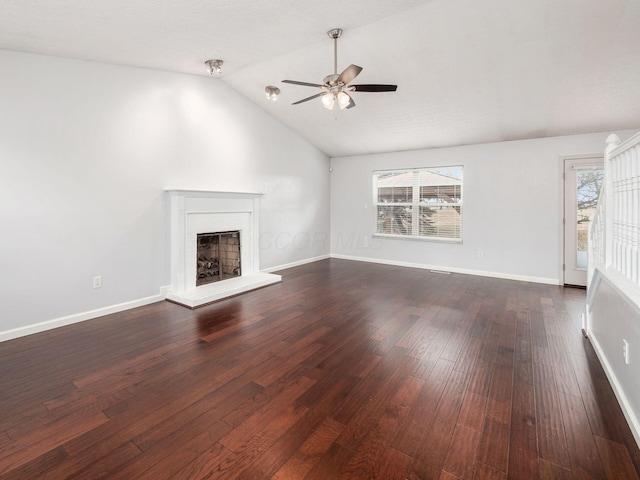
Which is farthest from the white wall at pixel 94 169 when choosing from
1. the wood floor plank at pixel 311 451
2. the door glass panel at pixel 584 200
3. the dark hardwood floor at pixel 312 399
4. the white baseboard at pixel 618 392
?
the door glass panel at pixel 584 200

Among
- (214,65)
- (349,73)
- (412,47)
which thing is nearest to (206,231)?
(214,65)

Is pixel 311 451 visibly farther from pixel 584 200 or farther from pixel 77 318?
pixel 584 200

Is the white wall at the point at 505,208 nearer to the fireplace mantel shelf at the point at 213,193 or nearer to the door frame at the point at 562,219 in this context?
the door frame at the point at 562,219

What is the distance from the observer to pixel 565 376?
2.27 m

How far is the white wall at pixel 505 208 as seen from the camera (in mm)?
4887

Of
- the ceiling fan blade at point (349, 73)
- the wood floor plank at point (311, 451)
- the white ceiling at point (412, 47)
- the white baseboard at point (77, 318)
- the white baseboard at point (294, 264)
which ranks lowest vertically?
the wood floor plank at point (311, 451)

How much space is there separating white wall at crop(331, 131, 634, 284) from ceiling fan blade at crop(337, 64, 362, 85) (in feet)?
11.7

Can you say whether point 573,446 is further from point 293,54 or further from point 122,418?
point 293,54

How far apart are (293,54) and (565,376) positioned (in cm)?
418

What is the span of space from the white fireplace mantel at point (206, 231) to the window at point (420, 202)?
2.86m

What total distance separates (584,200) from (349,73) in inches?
171

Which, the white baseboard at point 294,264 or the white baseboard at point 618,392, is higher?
the white baseboard at point 294,264

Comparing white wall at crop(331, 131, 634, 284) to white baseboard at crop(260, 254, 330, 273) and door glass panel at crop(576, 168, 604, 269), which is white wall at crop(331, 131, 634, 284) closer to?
door glass panel at crop(576, 168, 604, 269)

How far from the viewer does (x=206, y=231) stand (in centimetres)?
452
